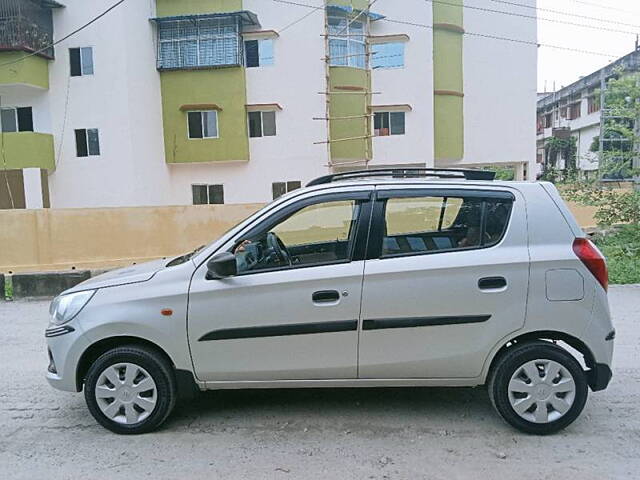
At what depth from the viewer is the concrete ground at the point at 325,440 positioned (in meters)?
3.42

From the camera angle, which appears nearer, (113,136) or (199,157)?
(113,136)

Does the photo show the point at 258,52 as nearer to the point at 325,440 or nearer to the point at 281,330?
the point at 281,330

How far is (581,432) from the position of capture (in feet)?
12.7

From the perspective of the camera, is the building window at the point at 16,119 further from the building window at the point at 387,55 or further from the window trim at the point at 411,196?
the window trim at the point at 411,196

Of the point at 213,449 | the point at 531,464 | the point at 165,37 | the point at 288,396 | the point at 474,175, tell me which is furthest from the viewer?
the point at 165,37

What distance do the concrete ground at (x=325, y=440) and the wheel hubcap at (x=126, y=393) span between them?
0.55ft

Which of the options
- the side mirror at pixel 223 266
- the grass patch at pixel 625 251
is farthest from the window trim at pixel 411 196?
the grass patch at pixel 625 251

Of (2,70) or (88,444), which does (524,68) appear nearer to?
(2,70)

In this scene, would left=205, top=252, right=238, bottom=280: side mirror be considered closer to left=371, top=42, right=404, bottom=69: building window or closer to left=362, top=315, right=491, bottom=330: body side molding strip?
left=362, top=315, right=491, bottom=330: body side molding strip

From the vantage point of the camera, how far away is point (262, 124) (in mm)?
21828

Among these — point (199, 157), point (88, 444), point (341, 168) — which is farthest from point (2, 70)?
point (88, 444)

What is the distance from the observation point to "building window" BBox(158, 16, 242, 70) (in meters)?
21.1

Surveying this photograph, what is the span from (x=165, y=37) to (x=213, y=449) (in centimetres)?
2058

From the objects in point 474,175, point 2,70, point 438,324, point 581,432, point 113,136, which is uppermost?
point 2,70
